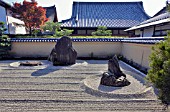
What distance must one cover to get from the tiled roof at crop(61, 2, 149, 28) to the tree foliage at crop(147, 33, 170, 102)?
49.1ft

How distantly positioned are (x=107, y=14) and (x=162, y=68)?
18169mm

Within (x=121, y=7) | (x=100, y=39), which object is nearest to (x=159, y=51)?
(x=100, y=39)

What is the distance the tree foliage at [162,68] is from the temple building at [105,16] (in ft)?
48.7

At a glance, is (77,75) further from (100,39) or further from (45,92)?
(100,39)

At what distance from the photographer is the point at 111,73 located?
18.3 feet

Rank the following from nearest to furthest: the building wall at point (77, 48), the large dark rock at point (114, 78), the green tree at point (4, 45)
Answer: the large dark rock at point (114, 78), the green tree at point (4, 45), the building wall at point (77, 48)

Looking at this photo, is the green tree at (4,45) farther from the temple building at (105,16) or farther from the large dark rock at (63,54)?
the temple building at (105,16)

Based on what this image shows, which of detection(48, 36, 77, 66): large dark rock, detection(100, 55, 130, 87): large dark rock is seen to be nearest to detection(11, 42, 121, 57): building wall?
detection(48, 36, 77, 66): large dark rock

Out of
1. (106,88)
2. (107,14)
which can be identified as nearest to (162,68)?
(106,88)

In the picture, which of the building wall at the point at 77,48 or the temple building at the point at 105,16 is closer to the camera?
the building wall at the point at 77,48

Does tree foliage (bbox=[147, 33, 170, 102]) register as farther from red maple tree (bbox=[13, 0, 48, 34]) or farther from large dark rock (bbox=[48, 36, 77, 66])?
red maple tree (bbox=[13, 0, 48, 34])

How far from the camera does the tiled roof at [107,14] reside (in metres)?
17.8

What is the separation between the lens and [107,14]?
1972cm

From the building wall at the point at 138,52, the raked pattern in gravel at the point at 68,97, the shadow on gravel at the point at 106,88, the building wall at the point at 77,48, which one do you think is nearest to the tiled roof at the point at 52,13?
the building wall at the point at 77,48
